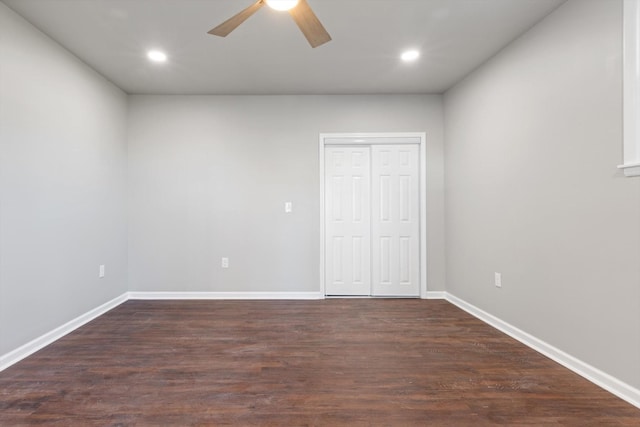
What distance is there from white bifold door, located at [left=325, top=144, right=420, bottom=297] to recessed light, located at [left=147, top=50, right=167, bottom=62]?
1.95 meters

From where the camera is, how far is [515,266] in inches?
104

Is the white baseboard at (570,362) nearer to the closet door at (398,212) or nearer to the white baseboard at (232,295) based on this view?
the closet door at (398,212)

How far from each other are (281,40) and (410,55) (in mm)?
1185

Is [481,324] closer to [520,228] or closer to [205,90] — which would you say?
[520,228]

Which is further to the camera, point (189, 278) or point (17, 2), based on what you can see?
point (189, 278)

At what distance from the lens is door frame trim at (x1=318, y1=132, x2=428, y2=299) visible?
381cm

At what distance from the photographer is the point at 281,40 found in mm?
2574

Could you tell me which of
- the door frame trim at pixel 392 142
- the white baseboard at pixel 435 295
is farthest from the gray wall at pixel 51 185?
the white baseboard at pixel 435 295

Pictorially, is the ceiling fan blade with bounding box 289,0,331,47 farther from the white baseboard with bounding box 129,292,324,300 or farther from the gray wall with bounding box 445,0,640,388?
the white baseboard with bounding box 129,292,324,300

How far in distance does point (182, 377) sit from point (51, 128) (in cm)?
231

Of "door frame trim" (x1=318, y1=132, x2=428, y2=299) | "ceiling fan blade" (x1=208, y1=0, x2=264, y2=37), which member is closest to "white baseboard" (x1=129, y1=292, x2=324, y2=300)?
"door frame trim" (x1=318, y1=132, x2=428, y2=299)

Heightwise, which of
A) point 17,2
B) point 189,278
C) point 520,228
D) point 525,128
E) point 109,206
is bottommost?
point 189,278

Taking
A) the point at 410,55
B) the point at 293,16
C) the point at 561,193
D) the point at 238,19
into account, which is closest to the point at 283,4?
the point at 293,16

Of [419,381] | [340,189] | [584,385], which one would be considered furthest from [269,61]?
[584,385]
